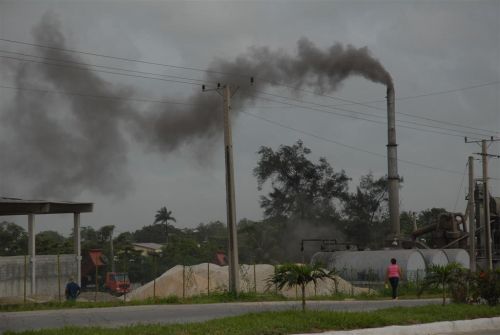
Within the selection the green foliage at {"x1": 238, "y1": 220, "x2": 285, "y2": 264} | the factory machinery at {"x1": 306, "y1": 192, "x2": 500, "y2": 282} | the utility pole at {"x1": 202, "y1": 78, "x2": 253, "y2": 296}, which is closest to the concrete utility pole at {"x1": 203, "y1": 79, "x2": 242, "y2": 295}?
the utility pole at {"x1": 202, "y1": 78, "x2": 253, "y2": 296}

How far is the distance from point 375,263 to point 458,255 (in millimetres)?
5882

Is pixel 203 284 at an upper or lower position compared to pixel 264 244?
lower

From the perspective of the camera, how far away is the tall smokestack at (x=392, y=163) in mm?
50281

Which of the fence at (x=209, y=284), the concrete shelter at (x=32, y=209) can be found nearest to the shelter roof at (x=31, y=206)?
the concrete shelter at (x=32, y=209)

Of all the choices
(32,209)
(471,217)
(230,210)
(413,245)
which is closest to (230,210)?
(230,210)

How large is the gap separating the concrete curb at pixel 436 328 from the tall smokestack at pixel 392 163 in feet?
108

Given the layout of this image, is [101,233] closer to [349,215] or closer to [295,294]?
[349,215]

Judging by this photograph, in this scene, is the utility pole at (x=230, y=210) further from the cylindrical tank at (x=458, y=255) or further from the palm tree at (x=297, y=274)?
the cylindrical tank at (x=458, y=255)

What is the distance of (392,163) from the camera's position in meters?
50.2

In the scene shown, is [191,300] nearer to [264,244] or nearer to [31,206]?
[31,206]

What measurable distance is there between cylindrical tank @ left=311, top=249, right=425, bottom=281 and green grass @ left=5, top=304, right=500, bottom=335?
23.2 metres

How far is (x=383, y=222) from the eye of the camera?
70.8m

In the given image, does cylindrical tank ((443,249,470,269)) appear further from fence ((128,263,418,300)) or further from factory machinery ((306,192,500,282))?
fence ((128,263,418,300))

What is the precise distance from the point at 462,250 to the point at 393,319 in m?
32.1
